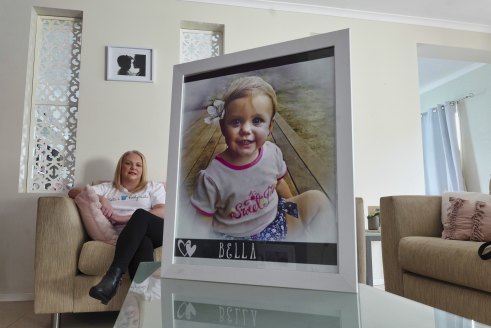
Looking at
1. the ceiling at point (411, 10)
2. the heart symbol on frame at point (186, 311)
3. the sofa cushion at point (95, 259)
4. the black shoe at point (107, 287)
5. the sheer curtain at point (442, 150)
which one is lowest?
the black shoe at point (107, 287)

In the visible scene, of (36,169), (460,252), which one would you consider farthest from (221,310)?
(36,169)

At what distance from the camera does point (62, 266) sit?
1.78m

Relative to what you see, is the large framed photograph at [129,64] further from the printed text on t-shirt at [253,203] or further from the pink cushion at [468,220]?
the printed text on t-shirt at [253,203]

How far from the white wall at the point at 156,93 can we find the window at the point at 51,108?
0.33 feet

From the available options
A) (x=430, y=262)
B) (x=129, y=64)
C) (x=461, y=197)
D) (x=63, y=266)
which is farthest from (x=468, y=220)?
(x=129, y=64)

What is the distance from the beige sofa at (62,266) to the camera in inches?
69.3

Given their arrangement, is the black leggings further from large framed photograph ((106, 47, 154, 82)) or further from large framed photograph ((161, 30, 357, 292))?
large framed photograph ((106, 47, 154, 82))

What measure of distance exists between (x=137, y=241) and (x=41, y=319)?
2.82 ft

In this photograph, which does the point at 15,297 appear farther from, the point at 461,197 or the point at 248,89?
the point at 461,197

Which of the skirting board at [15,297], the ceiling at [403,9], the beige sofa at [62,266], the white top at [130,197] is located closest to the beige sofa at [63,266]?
the beige sofa at [62,266]

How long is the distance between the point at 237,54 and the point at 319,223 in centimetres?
35

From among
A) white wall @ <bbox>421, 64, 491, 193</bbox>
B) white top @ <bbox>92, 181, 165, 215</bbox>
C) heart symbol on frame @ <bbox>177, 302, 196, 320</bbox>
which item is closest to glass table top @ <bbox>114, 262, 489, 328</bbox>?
heart symbol on frame @ <bbox>177, 302, 196, 320</bbox>

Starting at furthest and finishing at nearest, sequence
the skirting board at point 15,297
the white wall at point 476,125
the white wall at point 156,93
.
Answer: the white wall at point 476,125 → the white wall at point 156,93 → the skirting board at point 15,297

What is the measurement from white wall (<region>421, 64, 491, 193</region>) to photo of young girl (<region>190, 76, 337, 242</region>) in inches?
185
